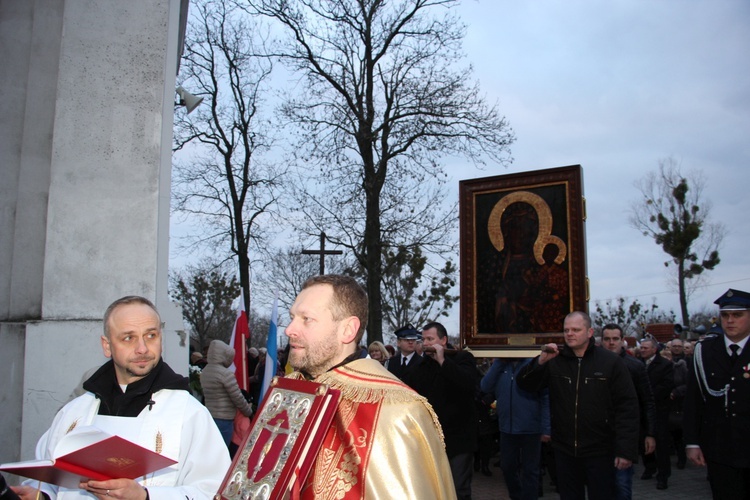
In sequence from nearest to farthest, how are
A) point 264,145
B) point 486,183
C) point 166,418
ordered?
point 166,418 → point 486,183 → point 264,145

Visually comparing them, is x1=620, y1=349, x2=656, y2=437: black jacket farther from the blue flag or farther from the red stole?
the red stole

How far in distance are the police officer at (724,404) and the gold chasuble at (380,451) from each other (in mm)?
3703

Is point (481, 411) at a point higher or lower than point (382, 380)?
lower

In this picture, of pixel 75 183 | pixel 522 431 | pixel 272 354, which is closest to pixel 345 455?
pixel 75 183

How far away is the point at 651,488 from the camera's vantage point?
1006cm

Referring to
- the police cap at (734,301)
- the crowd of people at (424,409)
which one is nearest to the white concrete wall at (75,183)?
the crowd of people at (424,409)

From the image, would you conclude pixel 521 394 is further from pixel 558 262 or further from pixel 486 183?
pixel 486 183

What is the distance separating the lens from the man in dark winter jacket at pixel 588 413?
582 cm

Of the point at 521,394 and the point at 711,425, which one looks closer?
the point at 711,425

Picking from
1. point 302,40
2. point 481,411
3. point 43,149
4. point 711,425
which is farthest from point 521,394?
point 302,40

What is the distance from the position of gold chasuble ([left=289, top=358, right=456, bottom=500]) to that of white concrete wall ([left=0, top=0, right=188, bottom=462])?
10.3ft

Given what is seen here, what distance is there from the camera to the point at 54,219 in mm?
5148

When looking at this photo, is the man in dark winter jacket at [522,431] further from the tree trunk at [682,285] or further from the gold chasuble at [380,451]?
the tree trunk at [682,285]

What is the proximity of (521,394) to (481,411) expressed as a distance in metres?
4.03
